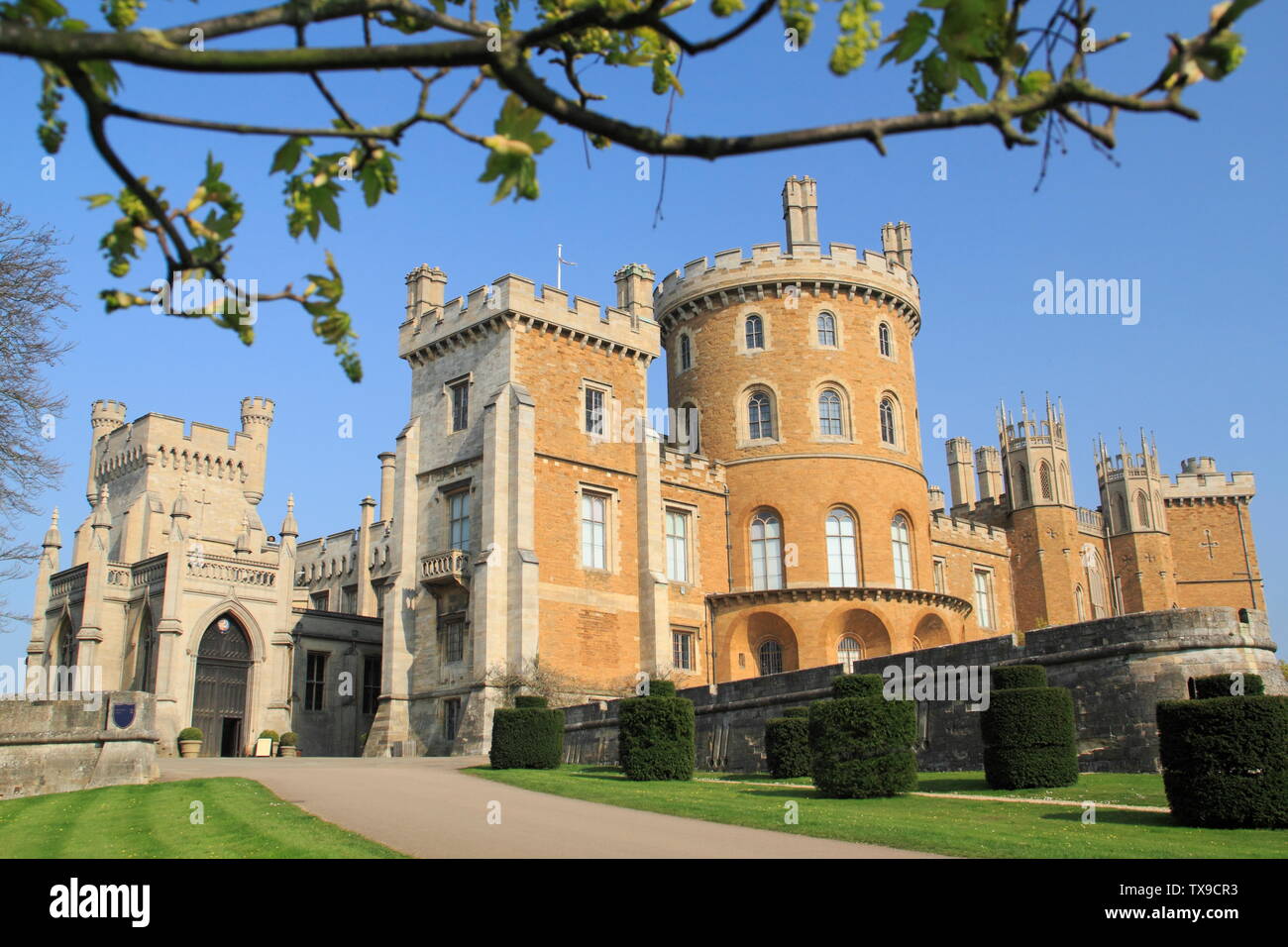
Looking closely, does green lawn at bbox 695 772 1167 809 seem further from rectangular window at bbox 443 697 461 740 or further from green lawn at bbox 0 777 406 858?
rectangular window at bbox 443 697 461 740

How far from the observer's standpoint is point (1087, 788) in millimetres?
16531

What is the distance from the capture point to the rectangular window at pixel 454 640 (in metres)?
31.8

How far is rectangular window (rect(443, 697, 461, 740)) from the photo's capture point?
31234mm

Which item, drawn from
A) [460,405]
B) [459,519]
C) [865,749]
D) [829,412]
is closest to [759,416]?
[829,412]

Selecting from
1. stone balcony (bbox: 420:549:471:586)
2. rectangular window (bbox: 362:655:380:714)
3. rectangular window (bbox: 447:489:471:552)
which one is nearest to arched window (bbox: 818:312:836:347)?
rectangular window (bbox: 447:489:471:552)

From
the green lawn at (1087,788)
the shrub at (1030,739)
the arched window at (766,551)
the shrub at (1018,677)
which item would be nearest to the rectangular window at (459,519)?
the arched window at (766,551)

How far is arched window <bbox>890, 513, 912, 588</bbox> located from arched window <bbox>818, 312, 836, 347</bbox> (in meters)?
6.27

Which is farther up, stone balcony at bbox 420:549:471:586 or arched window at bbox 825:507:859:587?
arched window at bbox 825:507:859:587

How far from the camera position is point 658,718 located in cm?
2059

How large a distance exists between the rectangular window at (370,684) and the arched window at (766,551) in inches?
523

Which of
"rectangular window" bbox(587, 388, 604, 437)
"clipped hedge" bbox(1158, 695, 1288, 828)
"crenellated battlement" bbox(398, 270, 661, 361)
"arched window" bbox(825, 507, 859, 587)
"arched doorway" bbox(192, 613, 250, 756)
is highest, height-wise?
"crenellated battlement" bbox(398, 270, 661, 361)

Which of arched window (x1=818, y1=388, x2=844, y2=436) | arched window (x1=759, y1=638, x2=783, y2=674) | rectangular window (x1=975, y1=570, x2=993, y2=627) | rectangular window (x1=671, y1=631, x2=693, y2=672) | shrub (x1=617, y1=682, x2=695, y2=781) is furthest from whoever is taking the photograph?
rectangular window (x1=975, y1=570, x2=993, y2=627)

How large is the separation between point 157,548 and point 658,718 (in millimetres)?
28519

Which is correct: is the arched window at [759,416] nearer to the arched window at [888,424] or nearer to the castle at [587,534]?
the castle at [587,534]
